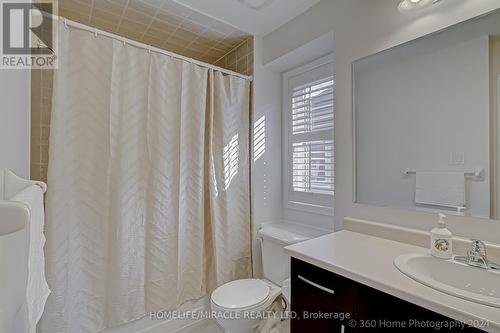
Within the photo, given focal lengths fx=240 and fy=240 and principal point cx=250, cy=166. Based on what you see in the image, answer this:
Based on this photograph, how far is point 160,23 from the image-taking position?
73.2 inches

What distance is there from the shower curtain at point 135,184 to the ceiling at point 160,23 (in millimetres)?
387

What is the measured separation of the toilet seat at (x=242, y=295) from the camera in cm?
147

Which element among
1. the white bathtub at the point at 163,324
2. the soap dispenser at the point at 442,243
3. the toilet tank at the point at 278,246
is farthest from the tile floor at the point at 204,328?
the soap dispenser at the point at 442,243

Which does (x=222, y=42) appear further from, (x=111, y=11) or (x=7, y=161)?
(x=7, y=161)

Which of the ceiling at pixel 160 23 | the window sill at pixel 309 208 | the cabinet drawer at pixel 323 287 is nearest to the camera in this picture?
the cabinet drawer at pixel 323 287

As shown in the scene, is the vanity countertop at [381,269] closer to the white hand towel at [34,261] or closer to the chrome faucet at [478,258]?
the chrome faucet at [478,258]

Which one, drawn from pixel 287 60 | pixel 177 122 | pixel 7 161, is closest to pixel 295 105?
pixel 287 60

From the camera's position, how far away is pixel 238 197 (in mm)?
2002

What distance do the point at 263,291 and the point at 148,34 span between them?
220cm

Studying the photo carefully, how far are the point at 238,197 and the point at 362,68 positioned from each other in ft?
4.18

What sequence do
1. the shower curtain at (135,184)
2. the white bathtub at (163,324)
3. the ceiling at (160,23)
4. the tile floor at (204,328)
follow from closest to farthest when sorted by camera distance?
the shower curtain at (135,184) < the white bathtub at (163,324) < the ceiling at (160,23) < the tile floor at (204,328)

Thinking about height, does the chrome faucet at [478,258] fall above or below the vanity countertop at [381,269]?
above

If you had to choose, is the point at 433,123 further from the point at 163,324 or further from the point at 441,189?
the point at 163,324
